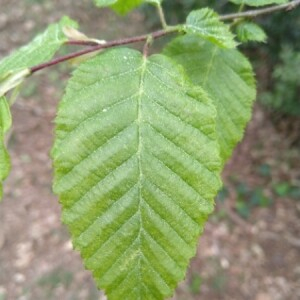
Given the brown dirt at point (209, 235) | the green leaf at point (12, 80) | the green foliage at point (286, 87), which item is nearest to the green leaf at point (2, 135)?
the green leaf at point (12, 80)

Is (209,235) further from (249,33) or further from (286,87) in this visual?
(249,33)

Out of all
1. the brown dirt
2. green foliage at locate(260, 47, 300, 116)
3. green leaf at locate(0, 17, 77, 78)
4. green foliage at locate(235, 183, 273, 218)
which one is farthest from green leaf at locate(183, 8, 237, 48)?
green foliage at locate(235, 183, 273, 218)

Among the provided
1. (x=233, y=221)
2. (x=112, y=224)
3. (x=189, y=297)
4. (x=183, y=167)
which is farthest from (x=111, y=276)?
(x=233, y=221)

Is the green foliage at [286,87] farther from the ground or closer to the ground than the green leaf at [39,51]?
closer to the ground

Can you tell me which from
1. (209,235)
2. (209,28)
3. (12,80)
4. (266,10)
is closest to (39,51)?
(12,80)

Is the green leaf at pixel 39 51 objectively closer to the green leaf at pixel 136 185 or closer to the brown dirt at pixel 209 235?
the green leaf at pixel 136 185

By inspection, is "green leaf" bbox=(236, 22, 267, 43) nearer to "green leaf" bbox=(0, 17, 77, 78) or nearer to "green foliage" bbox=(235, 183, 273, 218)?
"green leaf" bbox=(0, 17, 77, 78)
